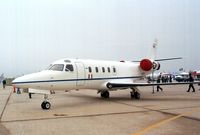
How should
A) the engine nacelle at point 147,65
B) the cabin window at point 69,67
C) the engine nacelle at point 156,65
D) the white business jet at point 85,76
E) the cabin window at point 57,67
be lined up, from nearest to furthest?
1. the white business jet at point 85,76
2. the cabin window at point 57,67
3. the cabin window at point 69,67
4. the engine nacelle at point 147,65
5. the engine nacelle at point 156,65

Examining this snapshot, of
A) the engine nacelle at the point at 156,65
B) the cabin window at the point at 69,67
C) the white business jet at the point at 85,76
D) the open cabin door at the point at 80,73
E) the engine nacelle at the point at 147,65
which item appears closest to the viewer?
the white business jet at the point at 85,76

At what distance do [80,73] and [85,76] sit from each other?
1.82 feet

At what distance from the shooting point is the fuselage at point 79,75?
14.8 metres

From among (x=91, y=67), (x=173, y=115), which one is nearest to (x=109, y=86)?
(x=91, y=67)

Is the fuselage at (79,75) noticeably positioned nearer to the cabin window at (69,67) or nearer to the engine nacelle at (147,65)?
the cabin window at (69,67)

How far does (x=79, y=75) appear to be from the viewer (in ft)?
58.1

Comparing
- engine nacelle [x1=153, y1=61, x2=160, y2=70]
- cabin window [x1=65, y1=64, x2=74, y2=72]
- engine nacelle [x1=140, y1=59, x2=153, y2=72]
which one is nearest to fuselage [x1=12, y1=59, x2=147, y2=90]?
cabin window [x1=65, y1=64, x2=74, y2=72]

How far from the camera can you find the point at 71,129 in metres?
9.30

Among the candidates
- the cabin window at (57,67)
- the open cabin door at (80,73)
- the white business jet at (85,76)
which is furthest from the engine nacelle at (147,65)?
the cabin window at (57,67)

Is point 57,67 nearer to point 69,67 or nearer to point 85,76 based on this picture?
point 69,67

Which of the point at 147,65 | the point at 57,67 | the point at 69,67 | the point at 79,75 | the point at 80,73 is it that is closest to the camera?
the point at 57,67

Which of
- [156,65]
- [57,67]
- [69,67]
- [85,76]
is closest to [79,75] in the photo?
[85,76]

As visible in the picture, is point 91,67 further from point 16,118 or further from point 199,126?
point 199,126

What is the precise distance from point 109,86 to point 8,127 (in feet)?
35.3
